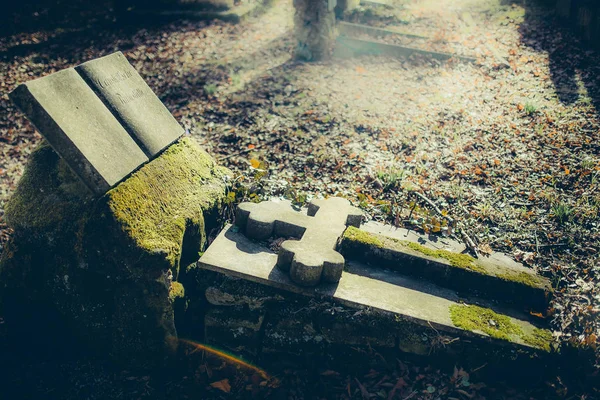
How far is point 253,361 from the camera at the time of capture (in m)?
3.42

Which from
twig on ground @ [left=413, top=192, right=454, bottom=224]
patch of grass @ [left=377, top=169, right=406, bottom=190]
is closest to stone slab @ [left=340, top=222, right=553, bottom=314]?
twig on ground @ [left=413, top=192, right=454, bottom=224]

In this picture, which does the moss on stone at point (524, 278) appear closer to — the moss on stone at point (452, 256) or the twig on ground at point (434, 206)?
the moss on stone at point (452, 256)

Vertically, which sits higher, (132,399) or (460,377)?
(460,377)

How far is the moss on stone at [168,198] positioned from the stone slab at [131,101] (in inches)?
5.8

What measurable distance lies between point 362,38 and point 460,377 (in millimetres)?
7840

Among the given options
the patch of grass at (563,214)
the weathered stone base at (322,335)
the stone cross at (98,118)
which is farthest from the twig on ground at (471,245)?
the stone cross at (98,118)

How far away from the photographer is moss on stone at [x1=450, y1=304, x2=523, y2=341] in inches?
116

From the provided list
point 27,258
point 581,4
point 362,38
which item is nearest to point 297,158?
point 27,258

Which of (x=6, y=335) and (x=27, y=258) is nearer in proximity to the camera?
(x=27, y=258)

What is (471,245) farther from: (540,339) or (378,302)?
(378,302)

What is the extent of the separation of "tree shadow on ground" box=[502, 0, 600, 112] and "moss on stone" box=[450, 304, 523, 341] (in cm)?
432

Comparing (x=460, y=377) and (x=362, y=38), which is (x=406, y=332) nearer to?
(x=460, y=377)

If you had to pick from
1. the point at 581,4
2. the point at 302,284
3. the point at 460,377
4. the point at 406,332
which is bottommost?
the point at 460,377

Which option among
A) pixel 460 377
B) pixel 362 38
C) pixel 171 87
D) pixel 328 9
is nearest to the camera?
pixel 460 377
